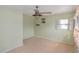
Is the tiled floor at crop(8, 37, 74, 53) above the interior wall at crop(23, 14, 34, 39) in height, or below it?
below

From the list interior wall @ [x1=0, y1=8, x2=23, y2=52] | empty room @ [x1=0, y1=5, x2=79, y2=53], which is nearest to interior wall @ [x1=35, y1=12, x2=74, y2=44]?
empty room @ [x1=0, y1=5, x2=79, y2=53]

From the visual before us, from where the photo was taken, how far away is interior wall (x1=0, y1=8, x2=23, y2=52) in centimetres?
173

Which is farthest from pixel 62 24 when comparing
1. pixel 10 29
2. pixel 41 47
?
pixel 10 29

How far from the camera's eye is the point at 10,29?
1.77 m

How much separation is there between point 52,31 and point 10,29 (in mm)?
621

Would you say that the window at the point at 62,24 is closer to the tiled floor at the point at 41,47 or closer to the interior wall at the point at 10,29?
the tiled floor at the point at 41,47

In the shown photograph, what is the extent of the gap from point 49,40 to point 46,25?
233 millimetres

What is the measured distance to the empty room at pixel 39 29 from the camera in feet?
5.68

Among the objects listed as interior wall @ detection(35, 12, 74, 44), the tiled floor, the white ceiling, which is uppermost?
the white ceiling

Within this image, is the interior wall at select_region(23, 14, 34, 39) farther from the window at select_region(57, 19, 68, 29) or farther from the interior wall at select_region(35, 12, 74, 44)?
the window at select_region(57, 19, 68, 29)
